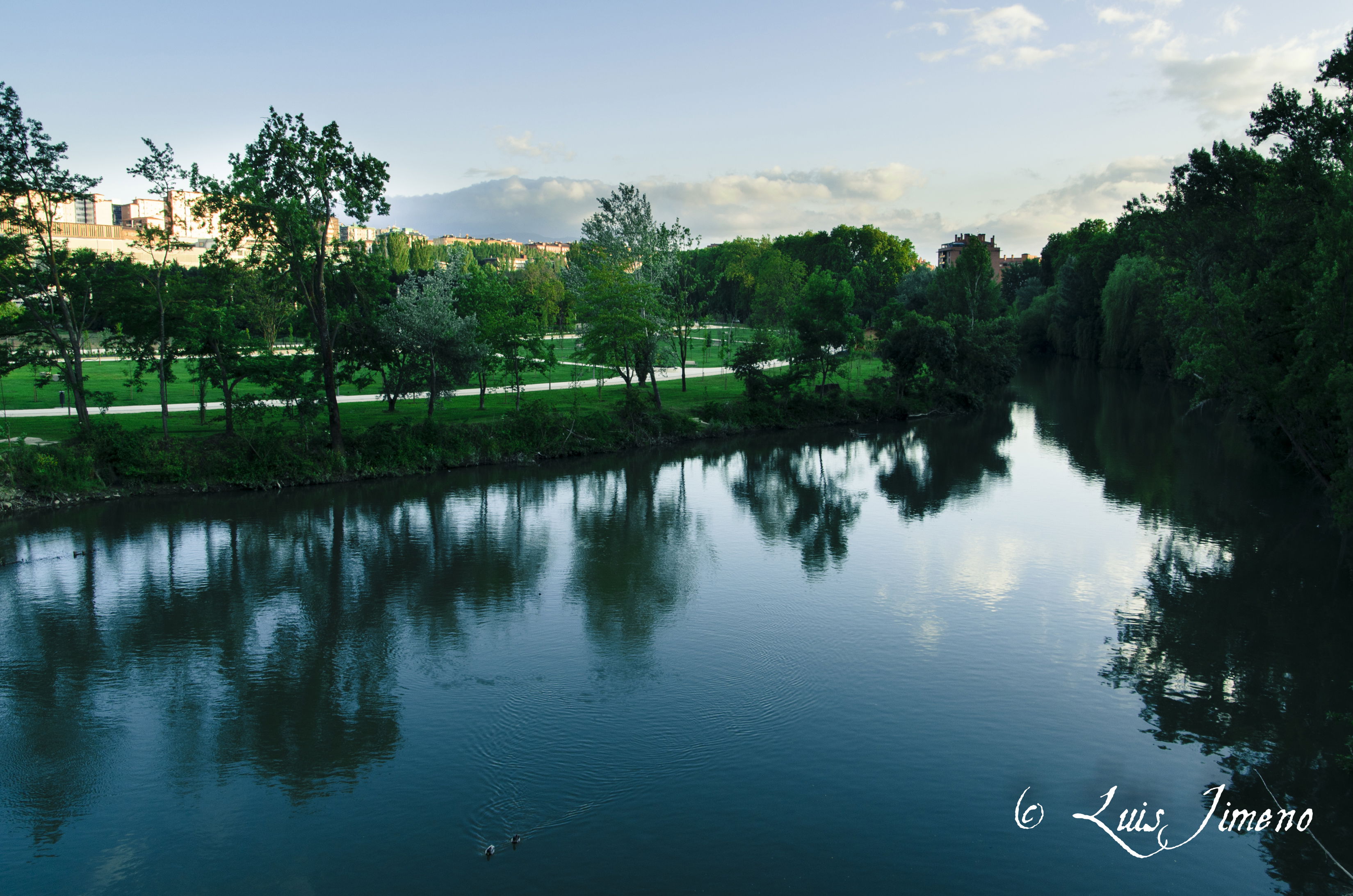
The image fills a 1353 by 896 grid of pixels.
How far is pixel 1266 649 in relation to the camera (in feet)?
Result: 59.0

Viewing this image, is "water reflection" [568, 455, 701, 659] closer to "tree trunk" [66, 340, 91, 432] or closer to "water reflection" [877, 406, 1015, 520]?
"water reflection" [877, 406, 1015, 520]

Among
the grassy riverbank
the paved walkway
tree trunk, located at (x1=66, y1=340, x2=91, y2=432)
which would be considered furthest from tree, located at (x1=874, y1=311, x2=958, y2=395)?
tree trunk, located at (x1=66, y1=340, x2=91, y2=432)

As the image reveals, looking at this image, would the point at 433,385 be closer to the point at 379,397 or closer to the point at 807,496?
the point at 379,397

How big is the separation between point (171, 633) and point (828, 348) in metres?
42.2

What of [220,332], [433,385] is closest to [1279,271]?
[433,385]

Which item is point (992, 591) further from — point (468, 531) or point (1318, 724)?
point (468, 531)

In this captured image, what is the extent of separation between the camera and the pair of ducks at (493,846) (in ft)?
36.7

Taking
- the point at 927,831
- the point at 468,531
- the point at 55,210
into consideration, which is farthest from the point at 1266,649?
the point at 55,210

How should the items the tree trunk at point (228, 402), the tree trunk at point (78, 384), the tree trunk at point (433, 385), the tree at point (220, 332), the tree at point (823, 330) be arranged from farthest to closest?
the tree at point (823, 330), the tree trunk at point (433, 385), the tree trunk at point (228, 402), the tree at point (220, 332), the tree trunk at point (78, 384)

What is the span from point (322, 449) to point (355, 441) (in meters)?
1.39

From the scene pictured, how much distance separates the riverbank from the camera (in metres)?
29.1

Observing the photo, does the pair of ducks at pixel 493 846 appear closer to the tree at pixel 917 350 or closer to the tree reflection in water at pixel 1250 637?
the tree reflection in water at pixel 1250 637

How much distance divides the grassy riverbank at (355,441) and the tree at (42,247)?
1.96 m

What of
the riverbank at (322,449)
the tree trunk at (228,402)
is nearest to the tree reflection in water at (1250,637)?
the riverbank at (322,449)
